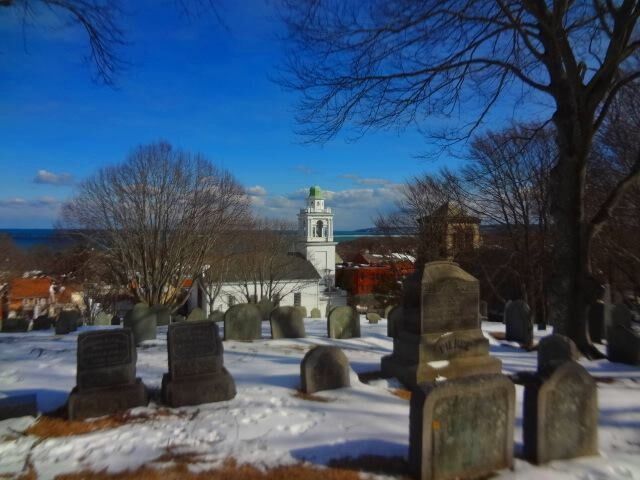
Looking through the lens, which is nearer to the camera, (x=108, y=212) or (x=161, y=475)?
(x=161, y=475)

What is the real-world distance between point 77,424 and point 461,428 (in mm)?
4539

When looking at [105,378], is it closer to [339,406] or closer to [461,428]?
[339,406]

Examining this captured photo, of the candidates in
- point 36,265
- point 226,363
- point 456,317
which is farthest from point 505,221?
point 36,265

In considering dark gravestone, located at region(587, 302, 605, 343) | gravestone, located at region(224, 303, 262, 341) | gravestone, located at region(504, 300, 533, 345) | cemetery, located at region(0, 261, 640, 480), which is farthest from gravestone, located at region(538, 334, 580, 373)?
gravestone, located at region(224, 303, 262, 341)

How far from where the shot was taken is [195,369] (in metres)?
6.12

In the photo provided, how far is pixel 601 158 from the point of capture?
15750mm

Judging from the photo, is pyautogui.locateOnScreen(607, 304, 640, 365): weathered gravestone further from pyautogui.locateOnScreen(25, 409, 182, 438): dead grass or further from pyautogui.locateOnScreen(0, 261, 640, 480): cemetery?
pyautogui.locateOnScreen(25, 409, 182, 438): dead grass

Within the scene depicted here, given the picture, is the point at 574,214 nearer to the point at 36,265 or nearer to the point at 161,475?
the point at 161,475

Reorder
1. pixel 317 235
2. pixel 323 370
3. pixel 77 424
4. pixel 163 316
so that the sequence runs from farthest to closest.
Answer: pixel 317 235, pixel 163 316, pixel 323 370, pixel 77 424

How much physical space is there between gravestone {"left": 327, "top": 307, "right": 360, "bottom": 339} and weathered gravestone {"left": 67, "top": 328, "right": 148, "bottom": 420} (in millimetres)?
6092

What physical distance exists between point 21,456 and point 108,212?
14.7m

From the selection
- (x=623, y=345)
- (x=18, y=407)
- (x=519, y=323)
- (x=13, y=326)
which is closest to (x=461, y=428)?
(x=18, y=407)

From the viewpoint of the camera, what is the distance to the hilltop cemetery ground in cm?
402

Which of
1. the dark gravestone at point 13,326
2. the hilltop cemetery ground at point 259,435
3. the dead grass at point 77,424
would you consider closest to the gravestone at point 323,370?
the hilltop cemetery ground at point 259,435
